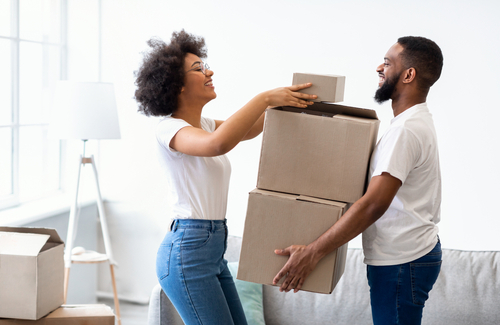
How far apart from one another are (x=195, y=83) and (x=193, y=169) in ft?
0.93

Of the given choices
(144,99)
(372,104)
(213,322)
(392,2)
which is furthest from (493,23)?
(213,322)

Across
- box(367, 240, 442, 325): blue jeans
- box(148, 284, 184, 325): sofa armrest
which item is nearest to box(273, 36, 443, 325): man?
box(367, 240, 442, 325): blue jeans

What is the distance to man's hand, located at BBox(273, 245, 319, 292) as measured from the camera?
1.29m

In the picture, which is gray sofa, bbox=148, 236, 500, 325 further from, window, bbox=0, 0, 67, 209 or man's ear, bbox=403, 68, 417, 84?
window, bbox=0, 0, 67, 209

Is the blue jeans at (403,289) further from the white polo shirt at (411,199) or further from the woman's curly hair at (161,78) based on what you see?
the woman's curly hair at (161,78)

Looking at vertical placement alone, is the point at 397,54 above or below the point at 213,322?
above

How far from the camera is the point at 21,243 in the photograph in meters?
1.40

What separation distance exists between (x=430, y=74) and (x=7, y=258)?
135cm

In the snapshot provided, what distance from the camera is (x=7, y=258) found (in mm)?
1354

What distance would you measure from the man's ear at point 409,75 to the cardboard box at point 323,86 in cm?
26

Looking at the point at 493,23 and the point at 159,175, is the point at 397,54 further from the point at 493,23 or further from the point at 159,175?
the point at 159,175

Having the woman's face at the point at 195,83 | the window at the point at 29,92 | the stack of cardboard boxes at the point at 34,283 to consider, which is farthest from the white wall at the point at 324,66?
the stack of cardboard boxes at the point at 34,283

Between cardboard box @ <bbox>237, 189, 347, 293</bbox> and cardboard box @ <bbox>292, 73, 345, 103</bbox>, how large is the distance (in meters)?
0.28

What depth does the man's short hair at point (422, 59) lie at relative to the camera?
1440 mm
